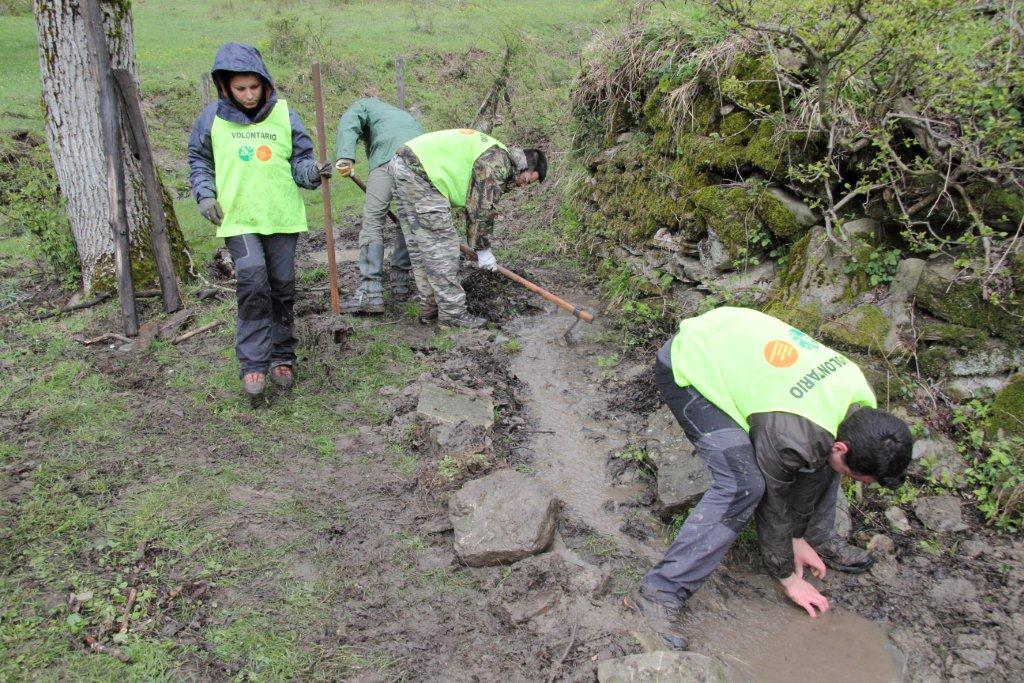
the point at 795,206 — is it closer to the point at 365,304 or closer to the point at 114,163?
the point at 365,304

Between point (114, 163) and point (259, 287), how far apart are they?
1941 mm

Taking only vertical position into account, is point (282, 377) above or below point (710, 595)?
above

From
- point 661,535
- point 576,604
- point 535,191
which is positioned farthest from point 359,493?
A: point 535,191

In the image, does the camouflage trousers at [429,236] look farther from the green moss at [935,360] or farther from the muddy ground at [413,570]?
the green moss at [935,360]

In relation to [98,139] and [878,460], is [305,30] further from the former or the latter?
[878,460]

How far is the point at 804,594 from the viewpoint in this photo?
9.52 ft

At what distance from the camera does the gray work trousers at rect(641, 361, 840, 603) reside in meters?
2.62

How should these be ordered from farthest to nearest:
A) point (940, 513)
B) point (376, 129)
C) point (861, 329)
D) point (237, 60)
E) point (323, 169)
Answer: point (376, 129)
point (323, 169)
point (861, 329)
point (237, 60)
point (940, 513)

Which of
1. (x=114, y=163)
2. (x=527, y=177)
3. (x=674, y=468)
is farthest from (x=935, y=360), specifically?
(x=114, y=163)

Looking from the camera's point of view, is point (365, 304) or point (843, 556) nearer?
point (843, 556)

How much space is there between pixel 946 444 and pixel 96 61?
6.01 m

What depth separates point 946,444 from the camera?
345 cm

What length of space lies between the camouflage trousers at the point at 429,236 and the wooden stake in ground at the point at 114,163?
1.97 metres

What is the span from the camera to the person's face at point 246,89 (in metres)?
3.56
